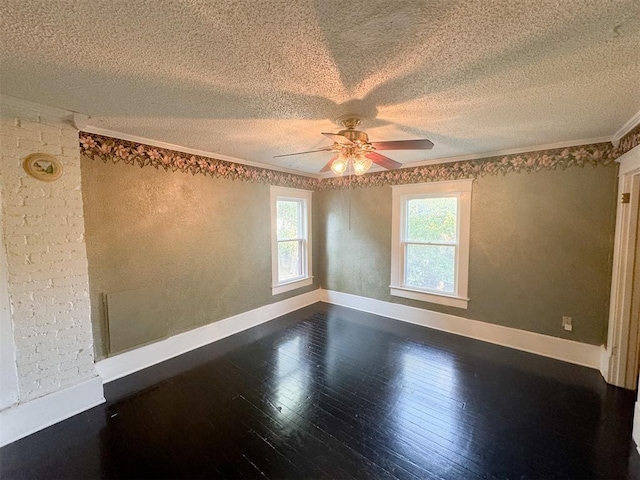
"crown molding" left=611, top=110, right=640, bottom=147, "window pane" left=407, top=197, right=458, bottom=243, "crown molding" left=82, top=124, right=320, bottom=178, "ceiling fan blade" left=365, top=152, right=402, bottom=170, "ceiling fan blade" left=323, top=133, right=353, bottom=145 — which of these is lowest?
"window pane" left=407, top=197, right=458, bottom=243

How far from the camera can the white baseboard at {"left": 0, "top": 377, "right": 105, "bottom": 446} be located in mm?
1878

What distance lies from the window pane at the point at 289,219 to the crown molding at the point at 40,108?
2662 millimetres

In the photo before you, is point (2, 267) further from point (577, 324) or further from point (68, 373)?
point (577, 324)

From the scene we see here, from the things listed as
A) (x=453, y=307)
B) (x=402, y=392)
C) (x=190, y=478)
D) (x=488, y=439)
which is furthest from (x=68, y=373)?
(x=453, y=307)

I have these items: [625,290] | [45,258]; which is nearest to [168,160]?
[45,258]

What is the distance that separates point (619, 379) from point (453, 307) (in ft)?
5.10

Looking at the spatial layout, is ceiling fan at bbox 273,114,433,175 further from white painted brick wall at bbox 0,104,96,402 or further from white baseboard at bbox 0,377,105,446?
white baseboard at bbox 0,377,105,446

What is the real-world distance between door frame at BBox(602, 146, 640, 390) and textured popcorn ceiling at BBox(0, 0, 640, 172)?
22.1 inches

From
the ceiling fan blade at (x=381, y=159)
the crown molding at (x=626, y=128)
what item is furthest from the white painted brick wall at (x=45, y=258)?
the crown molding at (x=626, y=128)

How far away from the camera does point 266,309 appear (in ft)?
13.4

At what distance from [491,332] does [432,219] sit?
1.64 meters

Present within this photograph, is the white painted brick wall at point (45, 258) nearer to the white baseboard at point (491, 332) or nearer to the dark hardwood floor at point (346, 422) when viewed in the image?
the dark hardwood floor at point (346, 422)

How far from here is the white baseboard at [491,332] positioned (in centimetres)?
283

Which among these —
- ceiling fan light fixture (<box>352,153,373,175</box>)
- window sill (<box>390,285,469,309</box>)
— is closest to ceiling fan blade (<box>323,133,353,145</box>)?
ceiling fan light fixture (<box>352,153,373,175</box>)
